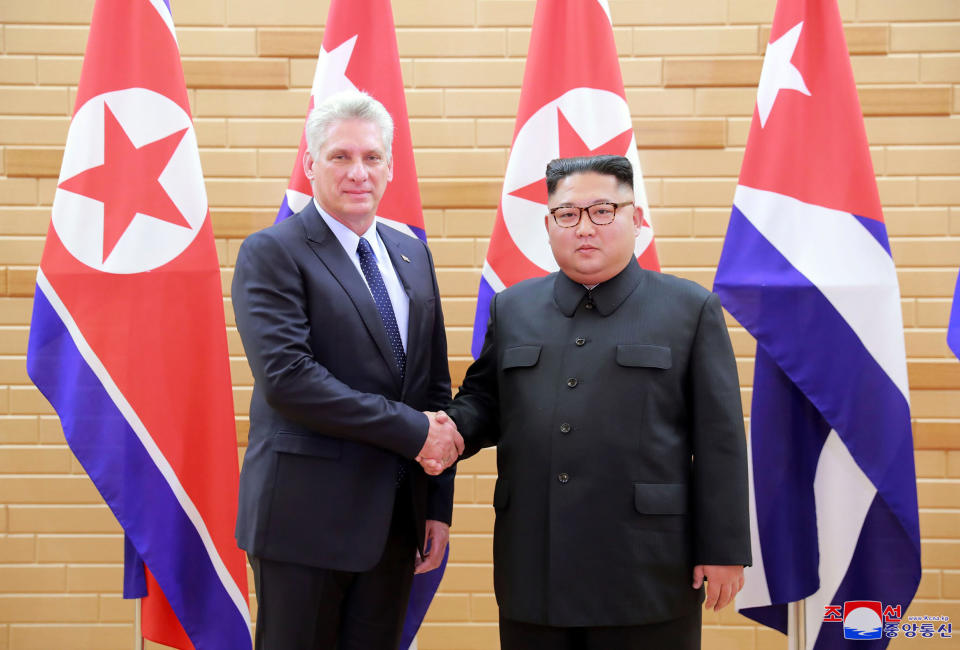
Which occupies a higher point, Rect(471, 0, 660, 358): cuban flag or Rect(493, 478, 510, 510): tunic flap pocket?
Rect(471, 0, 660, 358): cuban flag

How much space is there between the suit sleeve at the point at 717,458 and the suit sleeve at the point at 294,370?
0.56 m

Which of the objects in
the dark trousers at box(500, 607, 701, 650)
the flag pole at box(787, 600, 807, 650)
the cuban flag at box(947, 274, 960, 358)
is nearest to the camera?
the dark trousers at box(500, 607, 701, 650)

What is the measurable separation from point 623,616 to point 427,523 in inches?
20.8

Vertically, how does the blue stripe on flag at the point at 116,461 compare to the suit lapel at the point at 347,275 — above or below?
below

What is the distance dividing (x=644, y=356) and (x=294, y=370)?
2.27 ft

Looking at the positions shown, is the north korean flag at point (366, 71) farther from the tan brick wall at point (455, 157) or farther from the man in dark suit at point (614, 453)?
the man in dark suit at point (614, 453)

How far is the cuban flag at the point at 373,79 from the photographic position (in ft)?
7.45

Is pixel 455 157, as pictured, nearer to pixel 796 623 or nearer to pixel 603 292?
pixel 603 292

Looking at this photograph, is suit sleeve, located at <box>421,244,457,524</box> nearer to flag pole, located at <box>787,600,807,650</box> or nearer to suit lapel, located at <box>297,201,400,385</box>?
suit lapel, located at <box>297,201,400,385</box>

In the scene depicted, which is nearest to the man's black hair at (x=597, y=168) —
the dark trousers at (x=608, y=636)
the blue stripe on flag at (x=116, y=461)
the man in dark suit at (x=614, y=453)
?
the man in dark suit at (x=614, y=453)

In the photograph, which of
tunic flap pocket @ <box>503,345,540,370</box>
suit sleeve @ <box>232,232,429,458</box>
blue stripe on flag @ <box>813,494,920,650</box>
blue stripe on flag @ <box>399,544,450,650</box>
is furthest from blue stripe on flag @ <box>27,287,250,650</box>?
blue stripe on flag @ <box>813,494,920,650</box>

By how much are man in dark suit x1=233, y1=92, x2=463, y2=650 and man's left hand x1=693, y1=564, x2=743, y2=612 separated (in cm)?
55

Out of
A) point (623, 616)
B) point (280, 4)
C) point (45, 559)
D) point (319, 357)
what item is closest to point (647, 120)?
point (280, 4)

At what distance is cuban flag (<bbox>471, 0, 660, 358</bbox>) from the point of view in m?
2.28
